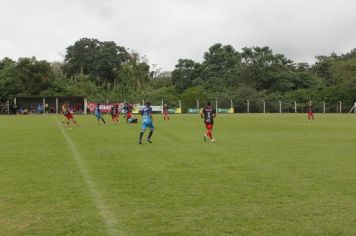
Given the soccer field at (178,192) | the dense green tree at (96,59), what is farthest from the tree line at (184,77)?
the soccer field at (178,192)

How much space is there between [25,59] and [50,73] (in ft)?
13.9

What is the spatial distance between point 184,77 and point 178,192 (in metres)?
83.1

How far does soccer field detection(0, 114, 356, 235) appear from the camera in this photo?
22.6 ft

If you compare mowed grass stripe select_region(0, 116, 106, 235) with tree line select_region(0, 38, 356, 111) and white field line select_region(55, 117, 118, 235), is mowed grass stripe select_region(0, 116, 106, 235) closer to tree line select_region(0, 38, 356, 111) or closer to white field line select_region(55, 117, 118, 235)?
white field line select_region(55, 117, 118, 235)

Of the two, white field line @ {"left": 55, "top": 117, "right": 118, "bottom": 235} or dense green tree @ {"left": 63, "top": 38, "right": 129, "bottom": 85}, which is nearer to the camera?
white field line @ {"left": 55, "top": 117, "right": 118, "bottom": 235}

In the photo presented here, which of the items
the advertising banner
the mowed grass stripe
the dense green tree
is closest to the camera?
the mowed grass stripe

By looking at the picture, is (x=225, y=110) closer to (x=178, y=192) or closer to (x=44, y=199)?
(x=178, y=192)

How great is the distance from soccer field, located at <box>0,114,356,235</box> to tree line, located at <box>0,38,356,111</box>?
60.3 m

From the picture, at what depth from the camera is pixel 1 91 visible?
72.7 metres

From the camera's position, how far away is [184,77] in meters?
91.9

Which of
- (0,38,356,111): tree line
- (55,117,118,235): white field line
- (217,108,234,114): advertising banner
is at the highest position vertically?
(0,38,356,111): tree line

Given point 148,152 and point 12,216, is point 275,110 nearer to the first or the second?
point 148,152

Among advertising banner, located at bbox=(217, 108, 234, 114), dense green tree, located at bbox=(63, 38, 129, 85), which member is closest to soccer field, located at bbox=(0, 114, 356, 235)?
advertising banner, located at bbox=(217, 108, 234, 114)

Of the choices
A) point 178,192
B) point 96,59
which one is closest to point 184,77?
point 96,59
